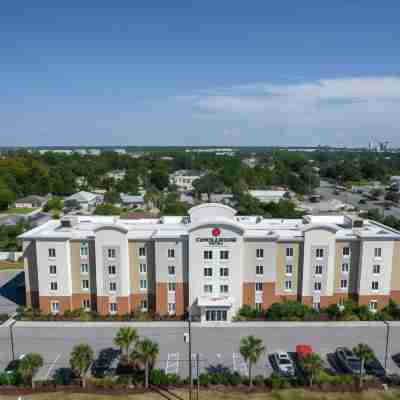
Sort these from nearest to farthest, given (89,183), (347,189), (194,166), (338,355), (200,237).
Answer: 1. (338,355)
2. (200,237)
3. (89,183)
4. (347,189)
5. (194,166)

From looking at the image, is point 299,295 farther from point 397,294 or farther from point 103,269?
point 103,269

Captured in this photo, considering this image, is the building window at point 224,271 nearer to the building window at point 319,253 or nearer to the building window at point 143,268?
the building window at point 143,268

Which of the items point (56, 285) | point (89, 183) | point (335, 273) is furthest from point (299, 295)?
point (89, 183)

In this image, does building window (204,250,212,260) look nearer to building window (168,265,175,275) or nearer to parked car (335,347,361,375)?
building window (168,265,175,275)

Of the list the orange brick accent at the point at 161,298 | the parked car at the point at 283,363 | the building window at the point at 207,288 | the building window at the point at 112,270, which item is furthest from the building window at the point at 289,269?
the building window at the point at 112,270

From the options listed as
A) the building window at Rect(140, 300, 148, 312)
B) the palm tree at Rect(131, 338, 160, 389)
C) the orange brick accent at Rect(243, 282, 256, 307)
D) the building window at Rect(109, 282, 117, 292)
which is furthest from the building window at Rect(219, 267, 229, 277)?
the palm tree at Rect(131, 338, 160, 389)

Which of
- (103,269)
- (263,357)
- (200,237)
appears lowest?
(263,357)

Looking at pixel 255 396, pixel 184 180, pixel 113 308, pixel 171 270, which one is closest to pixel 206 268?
pixel 171 270
